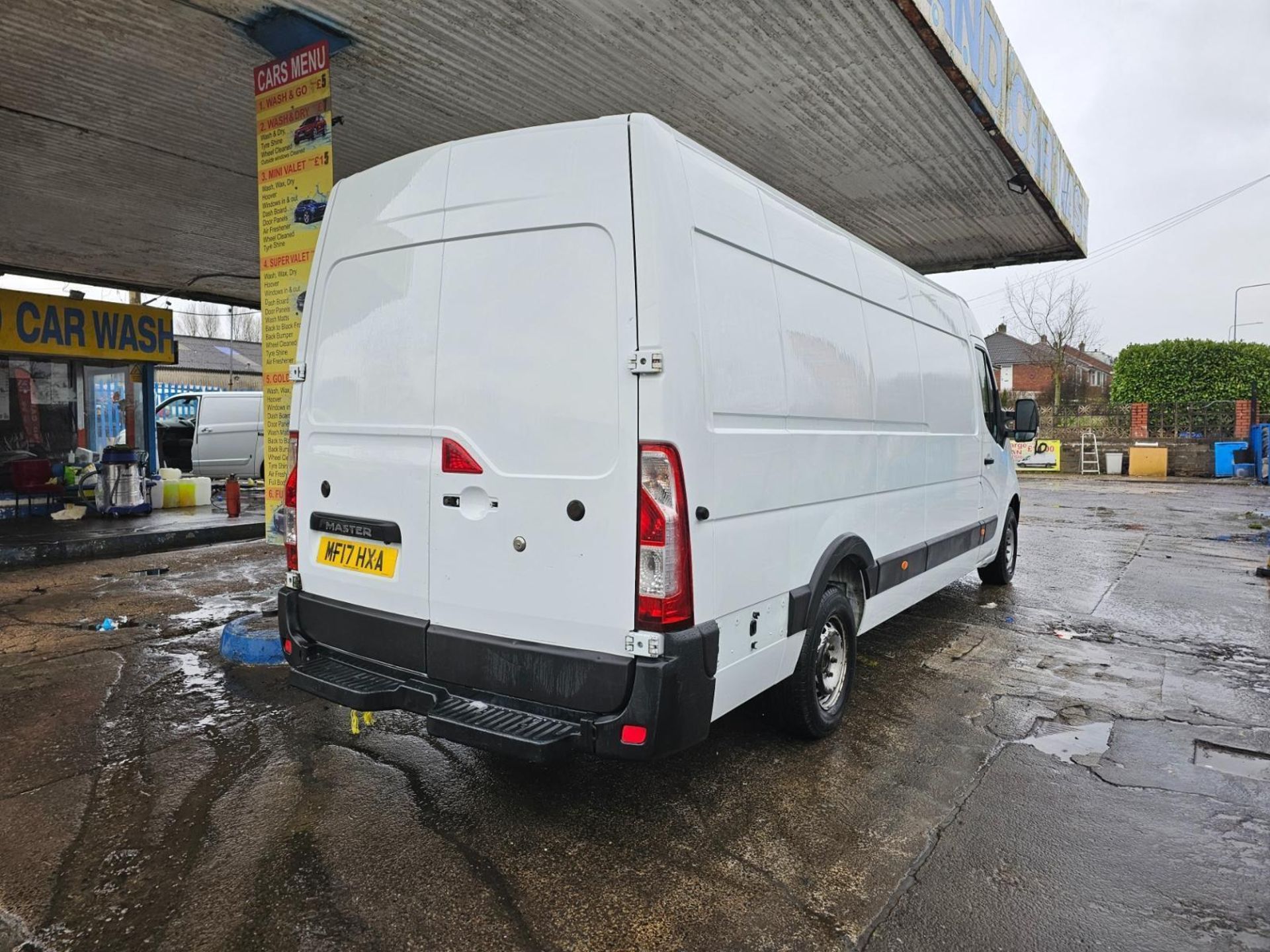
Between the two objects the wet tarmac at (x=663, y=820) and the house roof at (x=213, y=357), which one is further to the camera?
the house roof at (x=213, y=357)

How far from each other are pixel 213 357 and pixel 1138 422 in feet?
110

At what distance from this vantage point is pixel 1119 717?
14.3 feet

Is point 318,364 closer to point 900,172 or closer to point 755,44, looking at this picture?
point 755,44

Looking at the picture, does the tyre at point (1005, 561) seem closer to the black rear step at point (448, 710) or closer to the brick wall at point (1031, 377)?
the black rear step at point (448, 710)

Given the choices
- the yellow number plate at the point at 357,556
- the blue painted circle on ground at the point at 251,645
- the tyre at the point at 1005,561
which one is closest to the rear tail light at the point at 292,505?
the yellow number plate at the point at 357,556

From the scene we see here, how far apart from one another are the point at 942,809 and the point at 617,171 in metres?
2.88

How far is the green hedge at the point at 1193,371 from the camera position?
1017 inches

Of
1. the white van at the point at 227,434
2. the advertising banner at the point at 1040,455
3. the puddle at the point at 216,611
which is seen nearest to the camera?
the puddle at the point at 216,611

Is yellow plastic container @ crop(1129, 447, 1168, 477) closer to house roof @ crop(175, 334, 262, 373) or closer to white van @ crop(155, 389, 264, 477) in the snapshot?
white van @ crop(155, 389, 264, 477)

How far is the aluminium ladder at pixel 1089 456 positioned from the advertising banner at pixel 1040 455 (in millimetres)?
640

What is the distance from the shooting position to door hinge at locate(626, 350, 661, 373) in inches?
103

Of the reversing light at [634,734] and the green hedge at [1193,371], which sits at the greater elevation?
the green hedge at [1193,371]

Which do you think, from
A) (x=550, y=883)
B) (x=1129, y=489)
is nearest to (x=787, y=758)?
(x=550, y=883)

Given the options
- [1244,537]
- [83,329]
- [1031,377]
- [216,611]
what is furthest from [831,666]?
A: [1031,377]
